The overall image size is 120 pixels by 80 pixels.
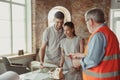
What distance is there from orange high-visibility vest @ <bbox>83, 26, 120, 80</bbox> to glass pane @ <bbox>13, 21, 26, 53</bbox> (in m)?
3.63

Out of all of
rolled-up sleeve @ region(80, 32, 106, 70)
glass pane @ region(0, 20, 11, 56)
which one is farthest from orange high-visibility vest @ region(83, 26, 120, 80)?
glass pane @ region(0, 20, 11, 56)

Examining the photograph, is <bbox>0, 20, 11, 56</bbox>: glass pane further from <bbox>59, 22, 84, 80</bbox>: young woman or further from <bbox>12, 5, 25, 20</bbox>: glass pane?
<bbox>59, 22, 84, 80</bbox>: young woman

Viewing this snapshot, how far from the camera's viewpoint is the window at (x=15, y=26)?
493cm

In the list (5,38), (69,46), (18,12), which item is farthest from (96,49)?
(18,12)

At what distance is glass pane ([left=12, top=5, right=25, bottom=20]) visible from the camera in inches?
208

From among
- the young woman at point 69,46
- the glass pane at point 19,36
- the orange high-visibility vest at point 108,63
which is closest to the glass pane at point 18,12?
the glass pane at point 19,36

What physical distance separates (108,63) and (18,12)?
13.0 feet

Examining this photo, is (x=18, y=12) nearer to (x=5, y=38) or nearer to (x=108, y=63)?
(x=5, y=38)

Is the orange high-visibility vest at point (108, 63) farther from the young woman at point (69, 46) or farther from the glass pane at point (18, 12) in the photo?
the glass pane at point (18, 12)

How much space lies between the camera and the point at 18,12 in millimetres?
5441

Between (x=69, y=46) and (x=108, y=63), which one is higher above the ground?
(x=69, y=46)

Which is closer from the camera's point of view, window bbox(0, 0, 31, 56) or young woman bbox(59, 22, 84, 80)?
young woman bbox(59, 22, 84, 80)

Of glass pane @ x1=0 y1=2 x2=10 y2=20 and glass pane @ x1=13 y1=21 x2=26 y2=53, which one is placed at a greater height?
glass pane @ x1=0 y1=2 x2=10 y2=20

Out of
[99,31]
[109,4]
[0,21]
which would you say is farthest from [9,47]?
[99,31]
